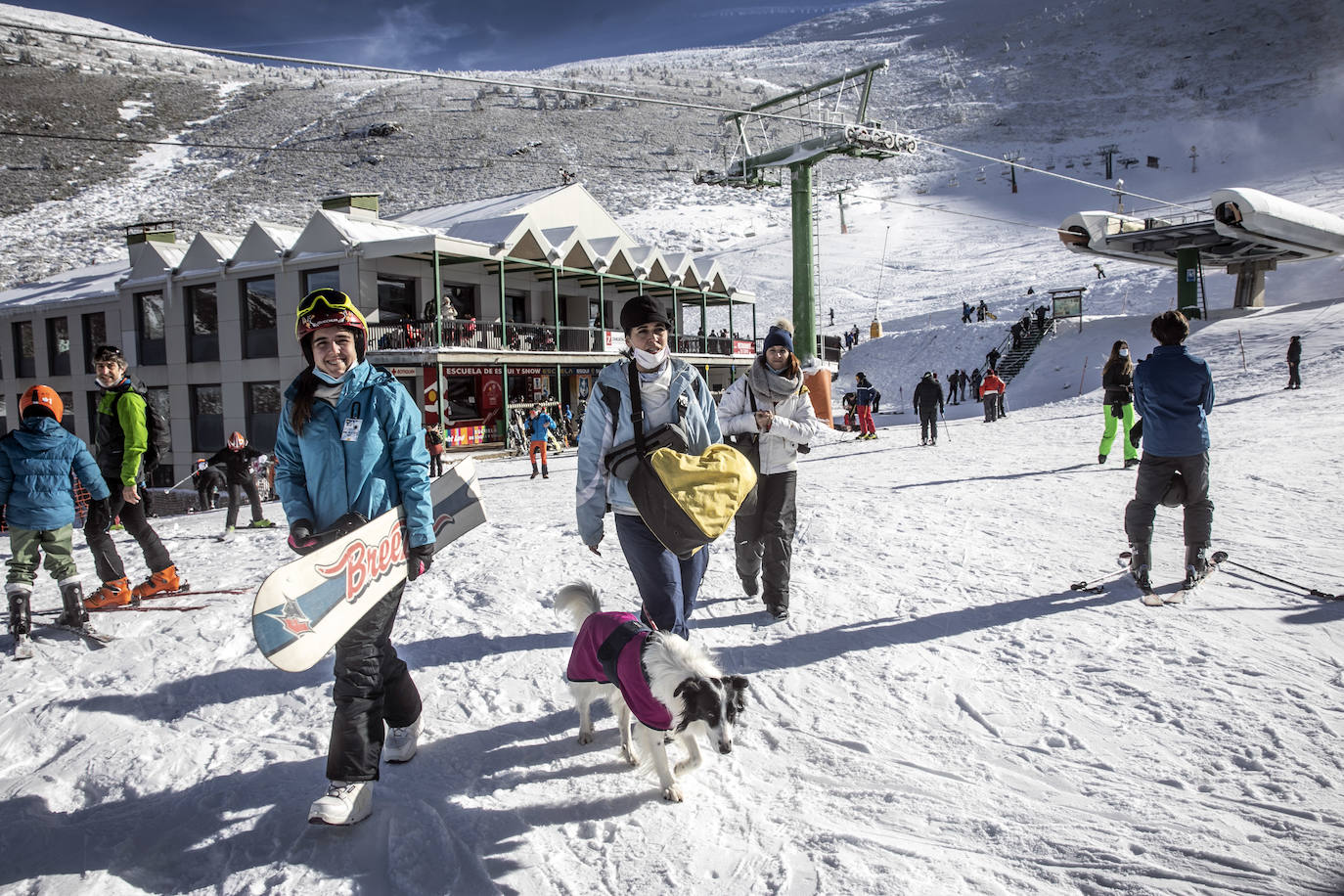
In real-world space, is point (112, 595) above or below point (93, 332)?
below

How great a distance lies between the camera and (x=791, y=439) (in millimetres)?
4719

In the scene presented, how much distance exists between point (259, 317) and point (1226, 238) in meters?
30.0

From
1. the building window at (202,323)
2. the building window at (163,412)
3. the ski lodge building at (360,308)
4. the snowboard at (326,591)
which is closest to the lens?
the snowboard at (326,591)

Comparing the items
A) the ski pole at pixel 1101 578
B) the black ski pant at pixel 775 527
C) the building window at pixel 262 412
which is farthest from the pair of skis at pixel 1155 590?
the building window at pixel 262 412

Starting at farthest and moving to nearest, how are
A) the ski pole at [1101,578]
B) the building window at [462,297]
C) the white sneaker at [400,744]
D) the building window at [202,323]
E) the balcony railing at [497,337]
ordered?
1. the building window at [462,297]
2. the building window at [202,323]
3. the balcony railing at [497,337]
4. the ski pole at [1101,578]
5. the white sneaker at [400,744]

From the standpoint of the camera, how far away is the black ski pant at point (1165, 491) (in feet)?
16.0

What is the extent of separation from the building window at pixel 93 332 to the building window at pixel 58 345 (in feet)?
2.80

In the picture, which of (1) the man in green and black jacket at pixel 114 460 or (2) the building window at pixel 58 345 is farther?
(2) the building window at pixel 58 345

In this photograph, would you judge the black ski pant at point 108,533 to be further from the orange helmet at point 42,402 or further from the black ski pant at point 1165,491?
the black ski pant at point 1165,491

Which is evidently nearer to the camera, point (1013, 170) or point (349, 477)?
point (349, 477)

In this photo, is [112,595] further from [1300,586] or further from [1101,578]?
[1300,586]

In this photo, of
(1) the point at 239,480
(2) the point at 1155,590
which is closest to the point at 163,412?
(1) the point at 239,480

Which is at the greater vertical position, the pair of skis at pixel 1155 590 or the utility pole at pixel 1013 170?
the utility pole at pixel 1013 170

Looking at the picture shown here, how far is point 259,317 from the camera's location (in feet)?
68.8
